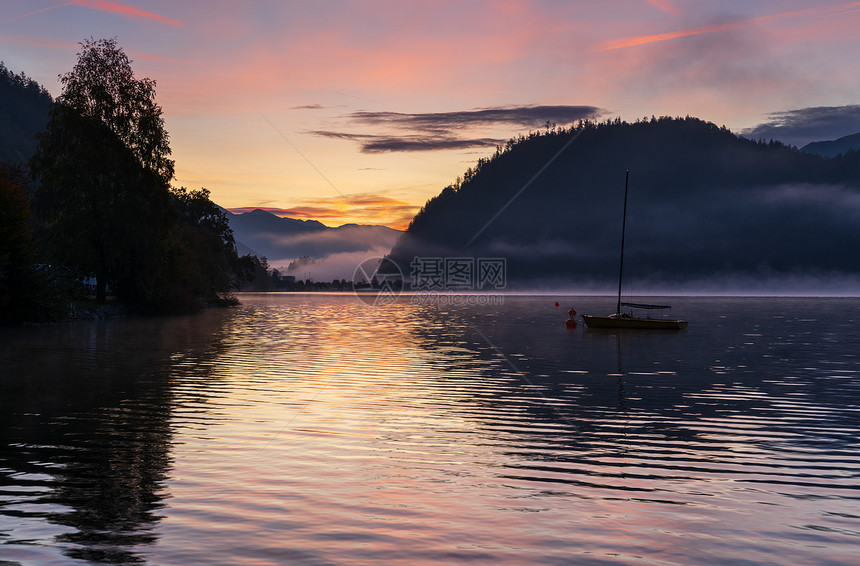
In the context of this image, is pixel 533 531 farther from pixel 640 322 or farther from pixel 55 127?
pixel 55 127

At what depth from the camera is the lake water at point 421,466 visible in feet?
34.8

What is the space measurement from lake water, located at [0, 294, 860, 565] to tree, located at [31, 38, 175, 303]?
147ft

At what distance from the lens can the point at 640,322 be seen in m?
75.4

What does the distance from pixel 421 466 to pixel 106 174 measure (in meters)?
73.0

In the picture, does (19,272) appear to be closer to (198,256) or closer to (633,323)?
(198,256)

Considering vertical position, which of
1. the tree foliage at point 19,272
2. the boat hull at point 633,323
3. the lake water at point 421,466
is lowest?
the lake water at point 421,466

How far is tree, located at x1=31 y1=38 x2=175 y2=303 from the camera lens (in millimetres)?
77062

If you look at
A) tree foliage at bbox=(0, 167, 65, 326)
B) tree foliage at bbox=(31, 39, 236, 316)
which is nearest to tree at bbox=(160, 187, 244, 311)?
tree foliage at bbox=(31, 39, 236, 316)

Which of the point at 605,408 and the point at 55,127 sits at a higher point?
the point at 55,127

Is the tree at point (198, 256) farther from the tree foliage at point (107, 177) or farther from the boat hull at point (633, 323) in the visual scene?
the boat hull at point (633, 323)

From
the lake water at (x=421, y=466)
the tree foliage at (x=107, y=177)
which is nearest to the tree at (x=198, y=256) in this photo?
the tree foliage at (x=107, y=177)

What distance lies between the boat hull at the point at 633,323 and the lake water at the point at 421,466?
1528 inches

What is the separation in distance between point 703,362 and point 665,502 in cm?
3255

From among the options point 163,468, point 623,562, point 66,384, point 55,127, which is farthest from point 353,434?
point 55,127
